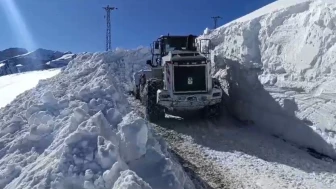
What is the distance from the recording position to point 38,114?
6363 millimetres

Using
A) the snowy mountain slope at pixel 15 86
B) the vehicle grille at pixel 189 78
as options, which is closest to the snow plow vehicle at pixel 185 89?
the vehicle grille at pixel 189 78

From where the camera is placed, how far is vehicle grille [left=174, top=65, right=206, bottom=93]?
11469 millimetres

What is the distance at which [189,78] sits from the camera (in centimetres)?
1152

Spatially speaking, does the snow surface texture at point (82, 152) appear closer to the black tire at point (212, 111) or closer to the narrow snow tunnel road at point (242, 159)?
the narrow snow tunnel road at point (242, 159)

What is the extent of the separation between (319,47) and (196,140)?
3.98 meters

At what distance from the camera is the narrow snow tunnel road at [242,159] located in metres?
6.85

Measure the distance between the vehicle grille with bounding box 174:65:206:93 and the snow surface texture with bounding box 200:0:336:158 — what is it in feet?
5.24

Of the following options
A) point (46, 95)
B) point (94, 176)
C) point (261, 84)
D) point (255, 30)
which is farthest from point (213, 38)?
point (94, 176)

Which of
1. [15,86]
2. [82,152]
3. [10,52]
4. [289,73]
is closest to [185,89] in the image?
[289,73]

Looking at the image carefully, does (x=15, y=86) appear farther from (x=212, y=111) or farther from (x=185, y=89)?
(x=212, y=111)

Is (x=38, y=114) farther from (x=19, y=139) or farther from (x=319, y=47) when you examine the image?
(x=319, y=47)

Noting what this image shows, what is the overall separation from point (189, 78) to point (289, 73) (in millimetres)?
3127

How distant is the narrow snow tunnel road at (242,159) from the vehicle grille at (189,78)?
124 cm

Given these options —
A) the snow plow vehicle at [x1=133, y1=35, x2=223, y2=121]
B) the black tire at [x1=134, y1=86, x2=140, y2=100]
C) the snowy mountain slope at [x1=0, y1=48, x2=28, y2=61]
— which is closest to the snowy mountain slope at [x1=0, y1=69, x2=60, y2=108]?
the black tire at [x1=134, y1=86, x2=140, y2=100]
